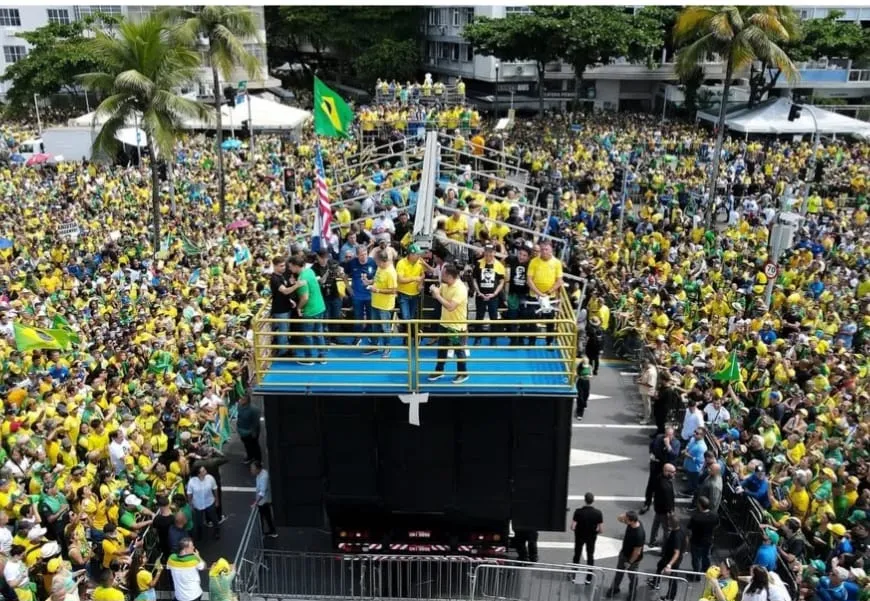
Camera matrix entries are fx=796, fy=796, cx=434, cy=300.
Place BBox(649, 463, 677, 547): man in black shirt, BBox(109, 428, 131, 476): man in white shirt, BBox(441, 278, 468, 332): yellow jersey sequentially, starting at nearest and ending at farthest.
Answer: BBox(441, 278, 468, 332): yellow jersey, BBox(649, 463, 677, 547): man in black shirt, BBox(109, 428, 131, 476): man in white shirt

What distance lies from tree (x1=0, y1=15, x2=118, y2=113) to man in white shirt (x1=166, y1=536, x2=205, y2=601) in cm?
4548

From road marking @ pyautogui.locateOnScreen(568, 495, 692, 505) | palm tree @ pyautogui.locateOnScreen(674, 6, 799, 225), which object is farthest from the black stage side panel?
palm tree @ pyautogui.locateOnScreen(674, 6, 799, 225)

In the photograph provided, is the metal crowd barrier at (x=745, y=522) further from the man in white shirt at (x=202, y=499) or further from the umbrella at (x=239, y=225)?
the umbrella at (x=239, y=225)

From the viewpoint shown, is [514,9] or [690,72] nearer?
[690,72]

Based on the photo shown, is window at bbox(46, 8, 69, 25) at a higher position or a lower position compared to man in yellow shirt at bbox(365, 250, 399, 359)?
higher

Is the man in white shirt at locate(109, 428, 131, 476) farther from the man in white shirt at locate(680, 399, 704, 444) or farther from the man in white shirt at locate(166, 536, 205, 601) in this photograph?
the man in white shirt at locate(680, 399, 704, 444)

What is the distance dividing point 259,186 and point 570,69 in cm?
3594

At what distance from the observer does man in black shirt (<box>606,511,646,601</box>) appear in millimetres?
9972

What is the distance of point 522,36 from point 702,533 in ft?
134

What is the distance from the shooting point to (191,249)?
21422 millimetres

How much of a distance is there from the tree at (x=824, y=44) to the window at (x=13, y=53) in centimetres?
5187

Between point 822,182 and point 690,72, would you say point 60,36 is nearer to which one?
point 690,72

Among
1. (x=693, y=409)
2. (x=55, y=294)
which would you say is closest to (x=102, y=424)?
(x=55, y=294)

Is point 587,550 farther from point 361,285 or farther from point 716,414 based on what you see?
point 361,285
